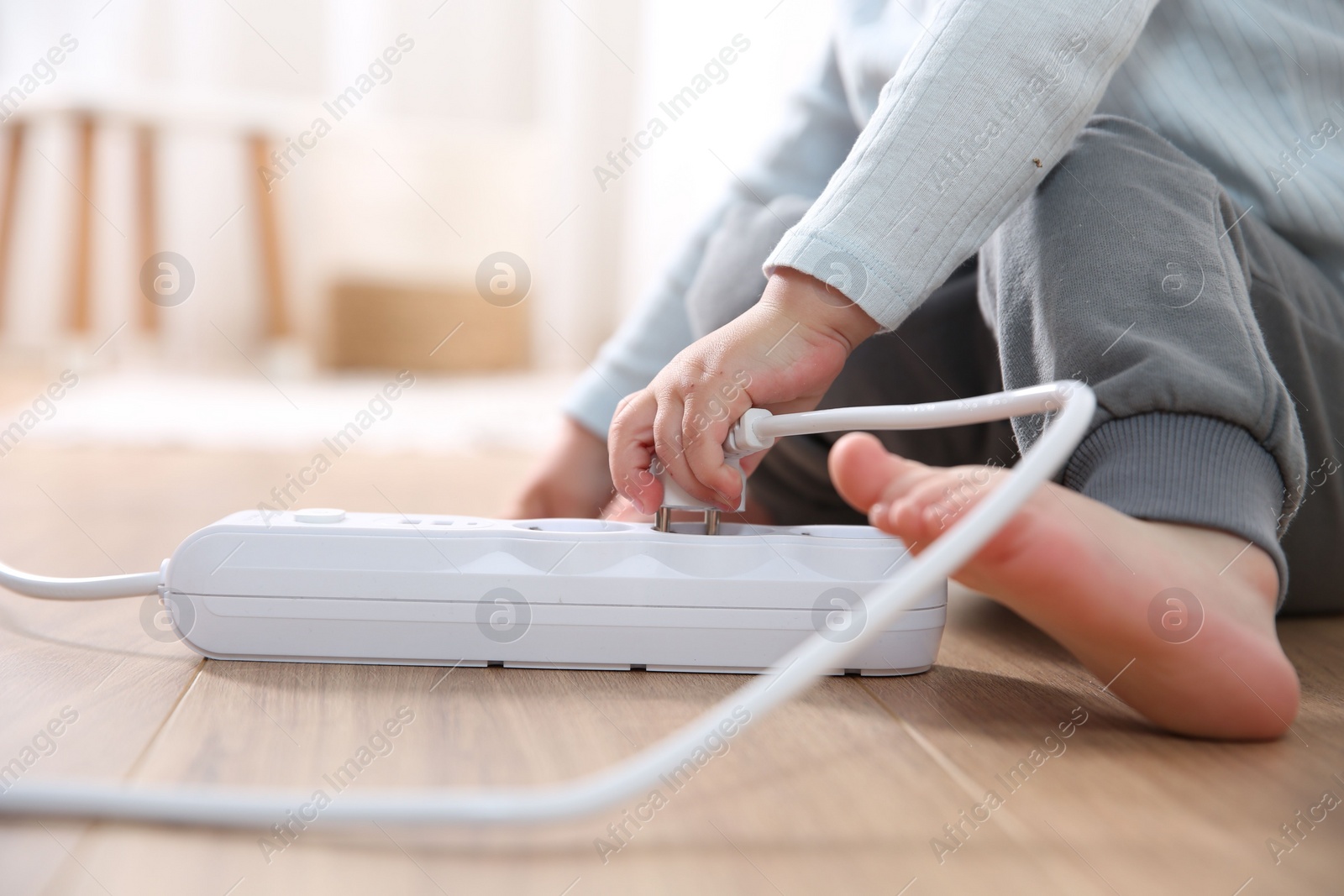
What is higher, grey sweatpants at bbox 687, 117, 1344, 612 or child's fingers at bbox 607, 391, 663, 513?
grey sweatpants at bbox 687, 117, 1344, 612

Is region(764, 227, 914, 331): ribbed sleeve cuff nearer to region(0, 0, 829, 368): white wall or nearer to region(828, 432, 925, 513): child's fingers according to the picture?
region(828, 432, 925, 513): child's fingers

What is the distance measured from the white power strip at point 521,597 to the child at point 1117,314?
5cm

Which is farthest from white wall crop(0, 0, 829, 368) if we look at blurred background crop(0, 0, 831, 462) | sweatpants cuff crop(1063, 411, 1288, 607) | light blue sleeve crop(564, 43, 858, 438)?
sweatpants cuff crop(1063, 411, 1288, 607)

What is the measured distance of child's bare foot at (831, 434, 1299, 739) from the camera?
0.35 m

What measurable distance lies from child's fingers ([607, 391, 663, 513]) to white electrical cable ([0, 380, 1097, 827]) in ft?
0.66

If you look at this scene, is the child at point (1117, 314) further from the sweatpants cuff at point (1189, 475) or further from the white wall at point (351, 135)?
the white wall at point (351, 135)

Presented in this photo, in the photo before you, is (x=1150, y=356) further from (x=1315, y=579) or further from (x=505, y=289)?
(x=505, y=289)

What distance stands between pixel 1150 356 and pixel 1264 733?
0.47 ft

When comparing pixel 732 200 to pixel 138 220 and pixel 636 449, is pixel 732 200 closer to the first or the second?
pixel 636 449

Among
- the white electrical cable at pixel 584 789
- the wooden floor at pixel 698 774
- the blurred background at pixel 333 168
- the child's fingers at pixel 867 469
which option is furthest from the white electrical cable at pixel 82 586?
the blurred background at pixel 333 168

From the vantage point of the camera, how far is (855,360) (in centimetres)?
67

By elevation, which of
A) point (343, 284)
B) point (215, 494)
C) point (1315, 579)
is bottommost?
point (343, 284)

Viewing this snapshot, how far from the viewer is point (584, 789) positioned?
24cm

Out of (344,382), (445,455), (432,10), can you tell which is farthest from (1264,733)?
(432,10)
